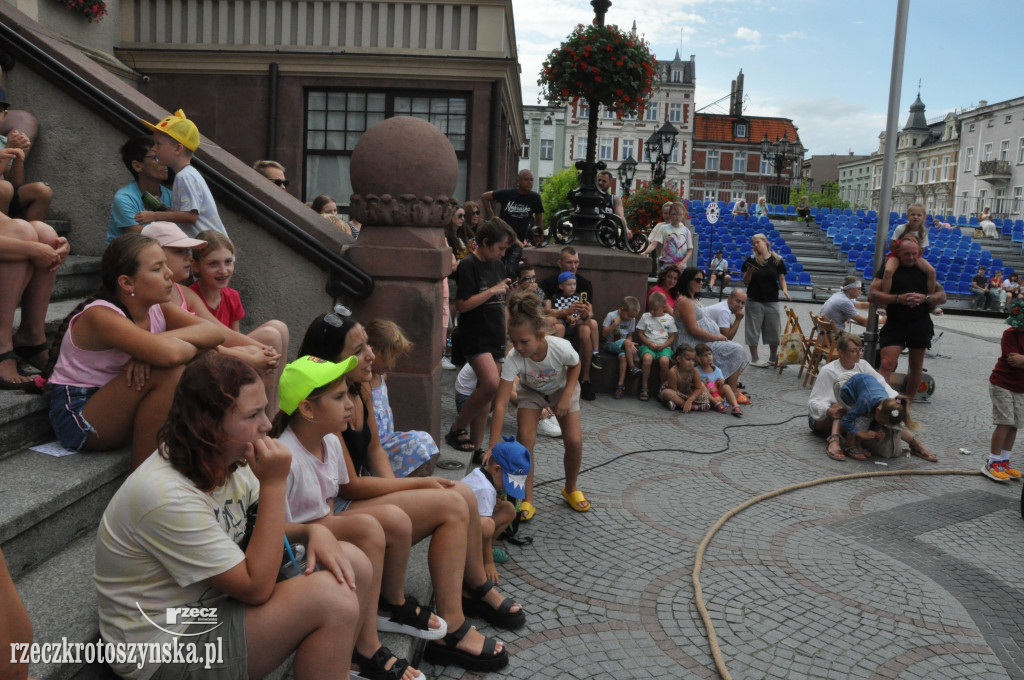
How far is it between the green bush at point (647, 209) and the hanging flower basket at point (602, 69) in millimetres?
4954

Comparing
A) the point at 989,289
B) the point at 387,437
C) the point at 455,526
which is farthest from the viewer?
the point at 989,289

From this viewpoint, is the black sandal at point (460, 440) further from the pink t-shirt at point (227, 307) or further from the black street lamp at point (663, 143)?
the black street lamp at point (663, 143)

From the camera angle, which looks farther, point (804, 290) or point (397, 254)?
point (804, 290)

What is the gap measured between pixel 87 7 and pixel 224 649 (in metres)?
10.1

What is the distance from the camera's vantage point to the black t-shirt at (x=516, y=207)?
407 inches

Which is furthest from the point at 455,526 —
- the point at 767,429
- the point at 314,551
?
the point at 767,429

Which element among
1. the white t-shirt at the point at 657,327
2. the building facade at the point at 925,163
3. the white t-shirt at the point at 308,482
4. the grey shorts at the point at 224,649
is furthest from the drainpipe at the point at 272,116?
the building facade at the point at 925,163

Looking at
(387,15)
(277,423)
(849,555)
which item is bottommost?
(849,555)

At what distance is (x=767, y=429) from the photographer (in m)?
8.15

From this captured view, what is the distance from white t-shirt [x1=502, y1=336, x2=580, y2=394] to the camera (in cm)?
514

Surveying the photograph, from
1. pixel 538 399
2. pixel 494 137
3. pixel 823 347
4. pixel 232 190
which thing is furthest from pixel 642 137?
pixel 232 190

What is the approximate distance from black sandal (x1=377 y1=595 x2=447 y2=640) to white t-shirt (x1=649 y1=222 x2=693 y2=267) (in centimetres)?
869

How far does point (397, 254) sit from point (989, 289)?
84.0ft

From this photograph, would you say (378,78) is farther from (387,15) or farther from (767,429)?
(767,429)
